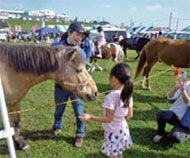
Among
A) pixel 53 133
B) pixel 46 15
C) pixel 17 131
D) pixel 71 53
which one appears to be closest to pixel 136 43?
pixel 53 133

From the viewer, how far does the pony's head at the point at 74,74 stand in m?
2.62

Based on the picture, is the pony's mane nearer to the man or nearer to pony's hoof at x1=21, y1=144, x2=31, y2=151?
the man

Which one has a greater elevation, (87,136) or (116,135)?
(116,135)

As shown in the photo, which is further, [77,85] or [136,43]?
[136,43]

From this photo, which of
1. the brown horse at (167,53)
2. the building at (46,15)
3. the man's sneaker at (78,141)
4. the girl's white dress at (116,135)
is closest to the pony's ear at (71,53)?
the girl's white dress at (116,135)

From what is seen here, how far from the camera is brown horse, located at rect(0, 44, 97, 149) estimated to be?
2570 mm

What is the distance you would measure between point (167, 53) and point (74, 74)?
4546 mm

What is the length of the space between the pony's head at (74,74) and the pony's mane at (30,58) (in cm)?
10

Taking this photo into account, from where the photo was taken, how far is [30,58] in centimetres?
257

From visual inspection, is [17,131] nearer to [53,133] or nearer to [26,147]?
[26,147]

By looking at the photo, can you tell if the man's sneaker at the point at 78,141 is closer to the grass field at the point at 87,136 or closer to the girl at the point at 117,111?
the grass field at the point at 87,136

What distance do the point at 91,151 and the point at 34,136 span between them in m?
1.03

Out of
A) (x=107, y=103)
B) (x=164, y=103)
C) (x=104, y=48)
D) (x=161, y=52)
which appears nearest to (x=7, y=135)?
(x=107, y=103)

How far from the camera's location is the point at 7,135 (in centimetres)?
150
